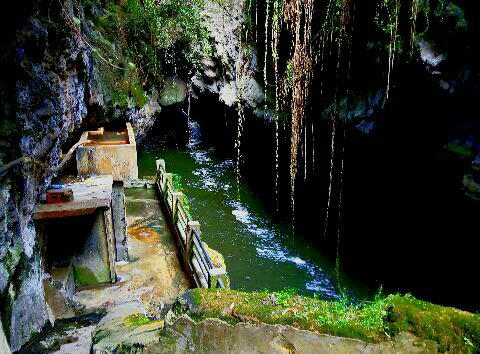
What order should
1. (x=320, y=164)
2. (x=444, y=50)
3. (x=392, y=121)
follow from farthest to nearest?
(x=320, y=164) → (x=392, y=121) → (x=444, y=50)

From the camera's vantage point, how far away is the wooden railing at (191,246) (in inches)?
282

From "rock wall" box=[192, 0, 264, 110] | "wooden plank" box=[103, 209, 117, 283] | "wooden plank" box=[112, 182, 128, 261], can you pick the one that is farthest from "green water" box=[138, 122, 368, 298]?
"rock wall" box=[192, 0, 264, 110]

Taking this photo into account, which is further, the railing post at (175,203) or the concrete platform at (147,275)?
the railing post at (175,203)

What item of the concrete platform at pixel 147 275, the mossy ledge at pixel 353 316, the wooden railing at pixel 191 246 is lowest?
the concrete platform at pixel 147 275

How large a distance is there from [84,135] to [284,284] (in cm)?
763

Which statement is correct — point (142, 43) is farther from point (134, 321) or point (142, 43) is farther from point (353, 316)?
point (353, 316)

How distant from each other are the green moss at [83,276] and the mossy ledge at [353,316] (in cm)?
571

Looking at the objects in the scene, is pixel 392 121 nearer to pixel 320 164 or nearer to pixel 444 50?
pixel 444 50

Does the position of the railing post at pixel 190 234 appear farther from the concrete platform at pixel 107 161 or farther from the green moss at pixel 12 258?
the green moss at pixel 12 258

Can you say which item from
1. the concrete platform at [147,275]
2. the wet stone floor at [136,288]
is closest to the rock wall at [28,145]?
the wet stone floor at [136,288]

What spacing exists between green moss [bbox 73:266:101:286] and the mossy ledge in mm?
5711

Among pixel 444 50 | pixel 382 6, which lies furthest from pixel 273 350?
pixel 382 6

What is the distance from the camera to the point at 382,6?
9688 millimetres

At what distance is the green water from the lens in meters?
12.4
